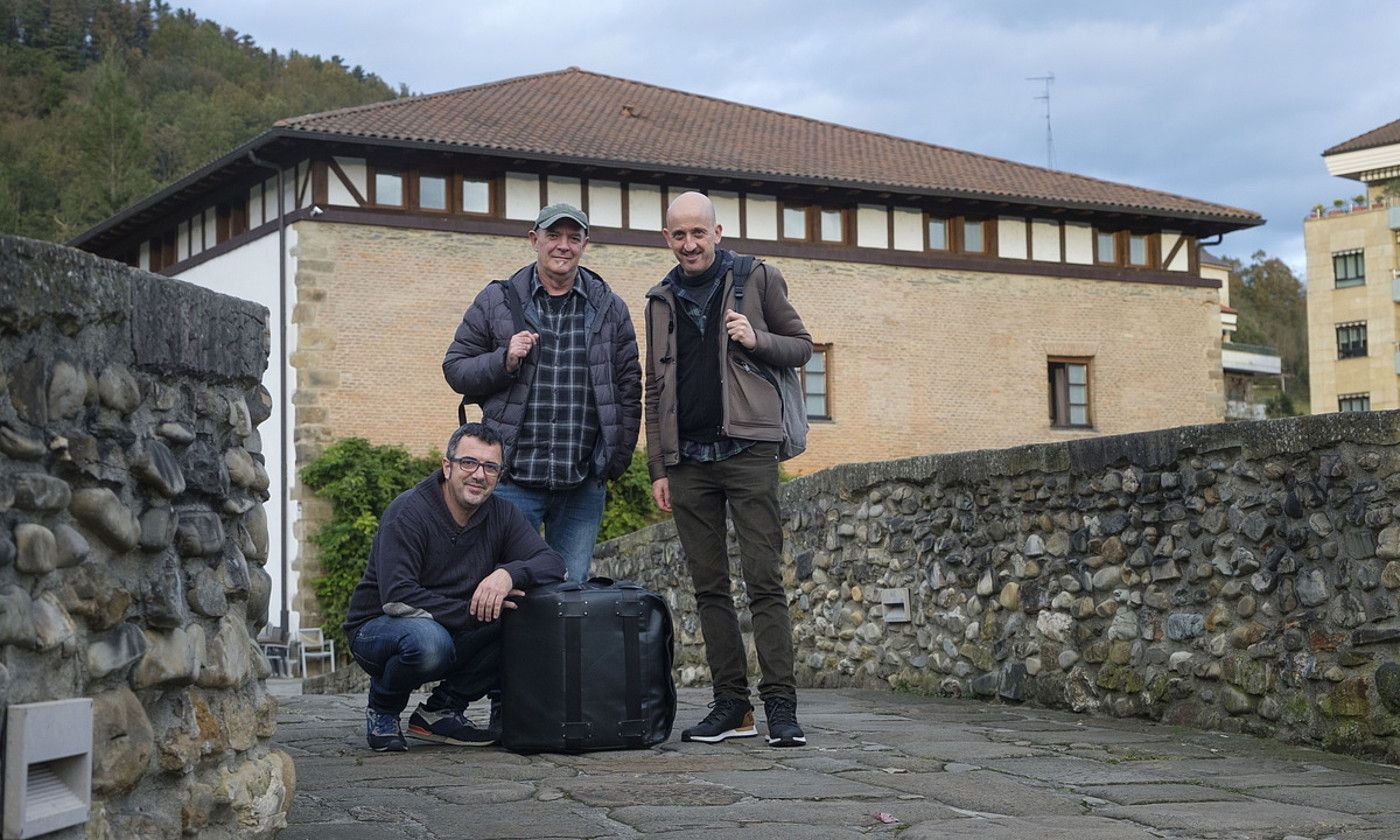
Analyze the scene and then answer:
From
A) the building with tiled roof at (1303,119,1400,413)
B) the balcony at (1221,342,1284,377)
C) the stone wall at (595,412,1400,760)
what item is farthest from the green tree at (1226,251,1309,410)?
the stone wall at (595,412,1400,760)

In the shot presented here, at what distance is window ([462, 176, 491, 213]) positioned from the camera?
23.0m

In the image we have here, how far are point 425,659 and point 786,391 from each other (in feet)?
4.84

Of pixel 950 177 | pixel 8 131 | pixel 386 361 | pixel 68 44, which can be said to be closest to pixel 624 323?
pixel 386 361

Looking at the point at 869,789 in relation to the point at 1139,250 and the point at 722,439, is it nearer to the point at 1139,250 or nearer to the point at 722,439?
the point at 722,439

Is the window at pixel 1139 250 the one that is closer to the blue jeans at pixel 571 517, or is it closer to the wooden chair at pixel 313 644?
the wooden chair at pixel 313 644

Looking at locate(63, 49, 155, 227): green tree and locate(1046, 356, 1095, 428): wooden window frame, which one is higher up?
locate(63, 49, 155, 227): green tree

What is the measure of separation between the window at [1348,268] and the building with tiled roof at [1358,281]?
3cm

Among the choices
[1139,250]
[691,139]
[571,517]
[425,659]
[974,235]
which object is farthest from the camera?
[1139,250]

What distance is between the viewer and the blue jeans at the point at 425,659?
4797 millimetres

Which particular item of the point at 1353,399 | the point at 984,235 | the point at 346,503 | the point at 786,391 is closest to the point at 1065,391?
the point at 984,235

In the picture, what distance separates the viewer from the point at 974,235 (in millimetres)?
27250

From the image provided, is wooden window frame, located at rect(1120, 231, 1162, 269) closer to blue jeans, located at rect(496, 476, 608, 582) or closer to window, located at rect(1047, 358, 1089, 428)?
window, located at rect(1047, 358, 1089, 428)

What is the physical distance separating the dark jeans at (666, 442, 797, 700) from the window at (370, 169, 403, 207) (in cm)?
1816

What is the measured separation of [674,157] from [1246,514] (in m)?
19.4
